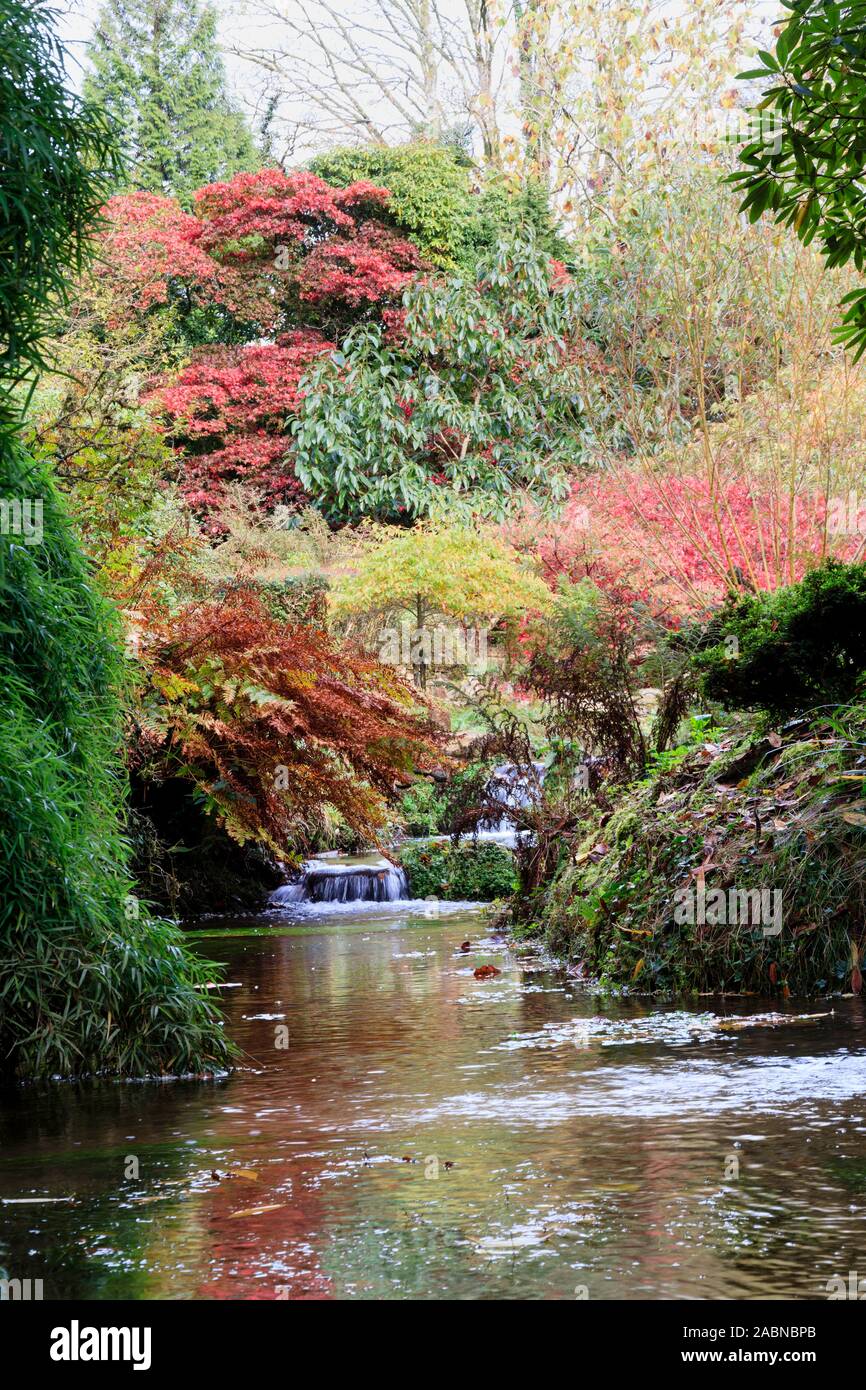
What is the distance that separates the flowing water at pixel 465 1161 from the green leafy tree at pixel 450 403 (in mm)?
18063

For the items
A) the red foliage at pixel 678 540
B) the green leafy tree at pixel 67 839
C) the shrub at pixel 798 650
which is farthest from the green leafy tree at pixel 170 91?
the green leafy tree at pixel 67 839

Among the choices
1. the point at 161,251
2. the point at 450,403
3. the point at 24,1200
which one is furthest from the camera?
the point at 161,251

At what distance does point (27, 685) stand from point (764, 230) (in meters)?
8.07

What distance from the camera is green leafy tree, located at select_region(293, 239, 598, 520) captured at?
2498cm

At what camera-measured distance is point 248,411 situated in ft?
84.7

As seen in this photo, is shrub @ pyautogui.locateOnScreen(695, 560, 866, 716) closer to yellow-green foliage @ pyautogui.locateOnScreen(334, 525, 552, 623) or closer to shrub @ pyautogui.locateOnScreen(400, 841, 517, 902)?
shrub @ pyautogui.locateOnScreen(400, 841, 517, 902)

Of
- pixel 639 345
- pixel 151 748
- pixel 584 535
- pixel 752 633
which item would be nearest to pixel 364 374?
pixel 584 535

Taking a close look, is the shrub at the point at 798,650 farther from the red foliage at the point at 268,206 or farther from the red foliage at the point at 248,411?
the red foliage at the point at 268,206

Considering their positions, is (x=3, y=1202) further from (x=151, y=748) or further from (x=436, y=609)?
(x=436, y=609)

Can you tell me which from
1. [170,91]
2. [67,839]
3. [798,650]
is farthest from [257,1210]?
[170,91]

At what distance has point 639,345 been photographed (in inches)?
522

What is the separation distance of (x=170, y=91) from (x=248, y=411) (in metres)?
11.7

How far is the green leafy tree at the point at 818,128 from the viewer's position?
18.1ft

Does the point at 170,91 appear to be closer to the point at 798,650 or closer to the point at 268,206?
the point at 268,206
